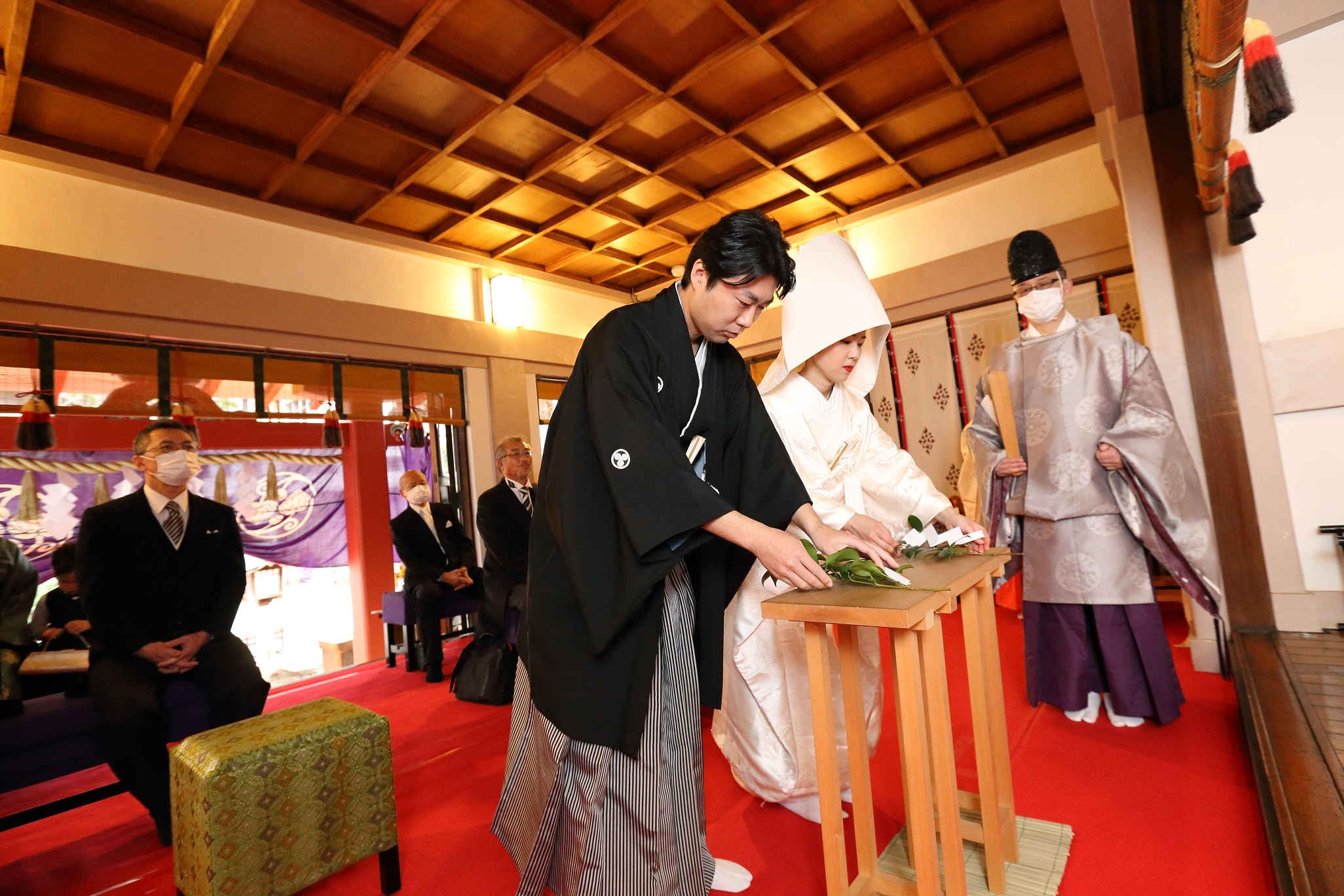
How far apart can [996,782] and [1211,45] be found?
7.21 feet

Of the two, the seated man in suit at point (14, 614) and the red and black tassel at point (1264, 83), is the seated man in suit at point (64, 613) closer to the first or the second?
the seated man in suit at point (14, 614)

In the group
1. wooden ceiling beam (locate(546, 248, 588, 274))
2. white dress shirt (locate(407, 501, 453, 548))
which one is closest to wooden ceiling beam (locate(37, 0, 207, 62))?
white dress shirt (locate(407, 501, 453, 548))

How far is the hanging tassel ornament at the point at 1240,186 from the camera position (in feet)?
8.59

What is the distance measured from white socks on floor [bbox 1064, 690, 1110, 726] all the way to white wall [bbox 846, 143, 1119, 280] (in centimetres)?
392

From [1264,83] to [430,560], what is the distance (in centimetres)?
532

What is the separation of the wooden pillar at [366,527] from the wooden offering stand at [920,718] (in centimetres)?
537

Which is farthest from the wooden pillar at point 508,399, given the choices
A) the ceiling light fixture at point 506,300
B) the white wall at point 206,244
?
the white wall at point 206,244

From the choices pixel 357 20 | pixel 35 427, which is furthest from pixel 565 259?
pixel 35 427

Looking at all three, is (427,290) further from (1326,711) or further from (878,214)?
(1326,711)

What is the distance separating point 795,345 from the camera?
2.31m

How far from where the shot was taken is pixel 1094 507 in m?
2.68

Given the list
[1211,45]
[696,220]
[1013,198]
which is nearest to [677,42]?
[696,220]

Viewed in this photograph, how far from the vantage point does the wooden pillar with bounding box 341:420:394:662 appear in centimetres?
602

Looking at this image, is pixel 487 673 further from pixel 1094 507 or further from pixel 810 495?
pixel 1094 507
